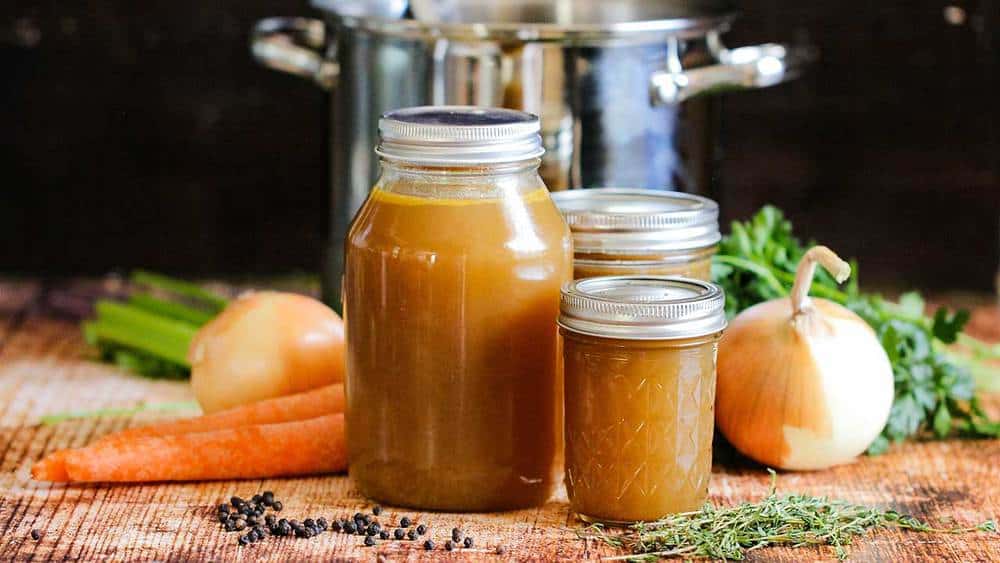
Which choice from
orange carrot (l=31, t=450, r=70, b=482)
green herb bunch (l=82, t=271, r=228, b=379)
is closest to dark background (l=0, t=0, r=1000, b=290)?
green herb bunch (l=82, t=271, r=228, b=379)

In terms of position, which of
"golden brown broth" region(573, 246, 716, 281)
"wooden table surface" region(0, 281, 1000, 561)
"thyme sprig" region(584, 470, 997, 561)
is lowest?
"wooden table surface" region(0, 281, 1000, 561)

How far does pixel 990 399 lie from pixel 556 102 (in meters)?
0.89

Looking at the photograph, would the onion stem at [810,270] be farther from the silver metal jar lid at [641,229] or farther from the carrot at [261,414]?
the carrot at [261,414]

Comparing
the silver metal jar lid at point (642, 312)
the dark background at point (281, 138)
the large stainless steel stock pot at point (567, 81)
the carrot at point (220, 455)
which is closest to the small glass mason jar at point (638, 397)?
the silver metal jar lid at point (642, 312)

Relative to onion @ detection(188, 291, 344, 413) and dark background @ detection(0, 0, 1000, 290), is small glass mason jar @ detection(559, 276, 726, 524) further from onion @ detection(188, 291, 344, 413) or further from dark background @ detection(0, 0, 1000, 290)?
dark background @ detection(0, 0, 1000, 290)

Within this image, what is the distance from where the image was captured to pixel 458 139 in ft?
5.59

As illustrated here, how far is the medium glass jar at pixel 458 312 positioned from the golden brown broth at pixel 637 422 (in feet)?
0.23

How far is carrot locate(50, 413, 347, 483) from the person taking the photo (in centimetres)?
191

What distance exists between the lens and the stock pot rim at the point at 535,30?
217cm

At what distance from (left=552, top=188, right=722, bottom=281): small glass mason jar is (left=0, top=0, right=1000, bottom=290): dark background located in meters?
1.21

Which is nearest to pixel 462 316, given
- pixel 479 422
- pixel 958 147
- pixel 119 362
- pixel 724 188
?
pixel 479 422

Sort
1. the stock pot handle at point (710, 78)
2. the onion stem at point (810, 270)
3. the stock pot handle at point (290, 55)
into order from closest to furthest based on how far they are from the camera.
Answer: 1. the onion stem at point (810, 270)
2. the stock pot handle at point (710, 78)
3. the stock pot handle at point (290, 55)

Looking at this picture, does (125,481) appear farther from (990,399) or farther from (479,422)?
(990,399)

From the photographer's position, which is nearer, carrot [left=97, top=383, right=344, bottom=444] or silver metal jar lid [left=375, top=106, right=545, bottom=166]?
silver metal jar lid [left=375, top=106, right=545, bottom=166]
